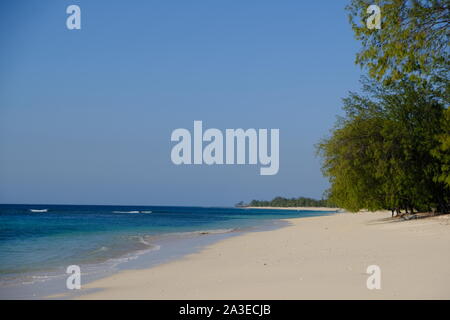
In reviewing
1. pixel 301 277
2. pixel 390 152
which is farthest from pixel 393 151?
pixel 301 277

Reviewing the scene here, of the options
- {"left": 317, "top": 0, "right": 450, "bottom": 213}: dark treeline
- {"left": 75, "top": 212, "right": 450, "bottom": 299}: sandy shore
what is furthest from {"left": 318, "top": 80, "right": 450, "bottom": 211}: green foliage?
{"left": 75, "top": 212, "right": 450, "bottom": 299}: sandy shore

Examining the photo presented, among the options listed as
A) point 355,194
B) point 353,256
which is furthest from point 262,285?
point 355,194

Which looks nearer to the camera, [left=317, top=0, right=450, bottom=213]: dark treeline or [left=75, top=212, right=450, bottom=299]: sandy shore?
[left=75, top=212, right=450, bottom=299]: sandy shore

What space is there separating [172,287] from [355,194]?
21.8 meters

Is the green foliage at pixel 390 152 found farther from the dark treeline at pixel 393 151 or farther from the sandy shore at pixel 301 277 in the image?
the sandy shore at pixel 301 277

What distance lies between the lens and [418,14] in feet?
35.7

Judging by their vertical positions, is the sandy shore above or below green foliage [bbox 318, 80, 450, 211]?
below

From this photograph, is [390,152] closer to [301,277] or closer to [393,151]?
[393,151]

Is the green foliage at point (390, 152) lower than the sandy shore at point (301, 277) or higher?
higher

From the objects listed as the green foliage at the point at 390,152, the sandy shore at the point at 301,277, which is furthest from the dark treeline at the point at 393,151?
the sandy shore at the point at 301,277

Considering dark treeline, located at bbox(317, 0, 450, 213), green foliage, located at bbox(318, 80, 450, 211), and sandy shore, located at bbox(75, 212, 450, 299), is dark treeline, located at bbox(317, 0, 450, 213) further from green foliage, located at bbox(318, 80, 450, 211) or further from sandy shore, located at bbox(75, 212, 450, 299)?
sandy shore, located at bbox(75, 212, 450, 299)

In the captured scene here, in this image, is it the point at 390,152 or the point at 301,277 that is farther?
the point at 390,152

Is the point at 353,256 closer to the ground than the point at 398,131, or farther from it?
closer to the ground

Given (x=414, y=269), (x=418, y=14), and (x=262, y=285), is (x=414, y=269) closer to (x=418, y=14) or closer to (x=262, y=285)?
(x=262, y=285)
